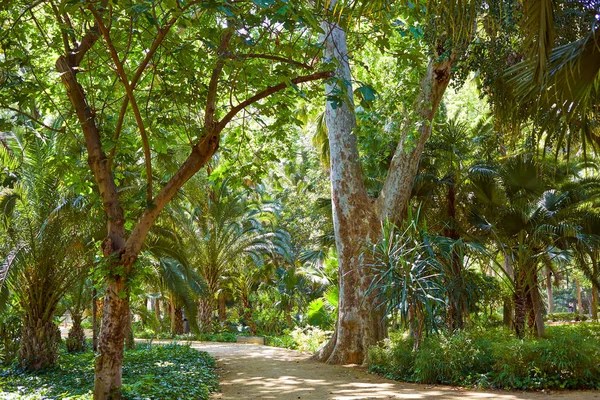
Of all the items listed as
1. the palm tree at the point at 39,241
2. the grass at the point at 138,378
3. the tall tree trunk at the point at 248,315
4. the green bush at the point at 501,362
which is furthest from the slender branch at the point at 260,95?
the tall tree trunk at the point at 248,315

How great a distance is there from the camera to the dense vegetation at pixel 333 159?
5834mm

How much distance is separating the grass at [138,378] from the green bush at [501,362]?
3413 mm

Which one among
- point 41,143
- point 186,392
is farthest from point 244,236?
point 186,392

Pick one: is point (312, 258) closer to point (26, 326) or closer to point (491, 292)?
point (491, 292)

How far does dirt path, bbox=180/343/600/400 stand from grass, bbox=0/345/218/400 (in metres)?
0.49

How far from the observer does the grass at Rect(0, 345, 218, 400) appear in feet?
24.1

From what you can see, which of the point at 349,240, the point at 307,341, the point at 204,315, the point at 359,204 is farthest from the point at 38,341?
the point at 204,315

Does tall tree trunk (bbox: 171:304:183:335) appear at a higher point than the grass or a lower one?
higher

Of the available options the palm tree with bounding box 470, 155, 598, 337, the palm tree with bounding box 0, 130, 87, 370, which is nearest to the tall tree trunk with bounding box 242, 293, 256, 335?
the palm tree with bounding box 470, 155, 598, 337

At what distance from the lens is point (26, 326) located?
38.3ft

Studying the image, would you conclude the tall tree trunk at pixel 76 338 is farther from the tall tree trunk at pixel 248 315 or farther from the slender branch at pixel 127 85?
the slender branch at pixel 127 85

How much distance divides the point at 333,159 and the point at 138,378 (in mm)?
6593

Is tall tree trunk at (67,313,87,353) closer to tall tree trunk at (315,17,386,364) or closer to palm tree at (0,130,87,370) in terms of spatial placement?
palm tree at (0,130,87,370)

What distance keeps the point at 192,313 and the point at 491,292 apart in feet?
26.3
